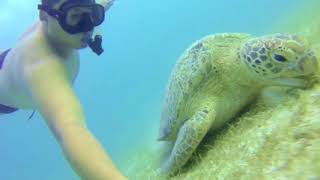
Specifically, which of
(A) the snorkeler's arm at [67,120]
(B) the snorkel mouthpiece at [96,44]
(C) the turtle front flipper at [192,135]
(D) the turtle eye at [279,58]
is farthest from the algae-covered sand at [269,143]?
(B) the snorkel mouthpiece at [96,44]

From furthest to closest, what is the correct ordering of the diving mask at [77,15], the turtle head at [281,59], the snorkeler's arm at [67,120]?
the turtle head at [281,59], the diving mask at [77,15], the snorkeler's arm at [67,120]

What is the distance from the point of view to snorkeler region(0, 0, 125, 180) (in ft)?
7.16

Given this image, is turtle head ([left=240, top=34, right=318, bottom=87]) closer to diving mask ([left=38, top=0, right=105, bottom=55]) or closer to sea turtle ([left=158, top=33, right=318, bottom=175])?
sea turtle ([left=158, top=33, right=318, bottom=175])

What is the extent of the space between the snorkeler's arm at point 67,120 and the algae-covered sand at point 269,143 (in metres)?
0.77

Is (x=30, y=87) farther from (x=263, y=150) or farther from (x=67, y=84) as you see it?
(x=263, y=150)

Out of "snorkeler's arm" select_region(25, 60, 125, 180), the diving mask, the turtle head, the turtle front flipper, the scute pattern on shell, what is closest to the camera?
"snorkeler's arm" select_region(25, 60, 125, 180)

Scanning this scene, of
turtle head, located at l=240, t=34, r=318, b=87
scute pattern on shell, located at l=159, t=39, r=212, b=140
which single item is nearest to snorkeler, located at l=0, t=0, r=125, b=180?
scute pattern on shell, located at l=159, t=39, r=212, b=140

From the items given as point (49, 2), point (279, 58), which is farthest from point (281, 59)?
point (49, 2)

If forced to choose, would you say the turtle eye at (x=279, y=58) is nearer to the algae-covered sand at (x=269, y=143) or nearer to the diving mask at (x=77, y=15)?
the algae-covered sand at (x=269, y=143)

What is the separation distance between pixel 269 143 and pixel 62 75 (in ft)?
4.43

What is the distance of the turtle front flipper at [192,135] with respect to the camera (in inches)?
145

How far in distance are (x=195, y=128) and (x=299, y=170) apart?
5.89 feet

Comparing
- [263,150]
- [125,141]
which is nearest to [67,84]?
[263,150]

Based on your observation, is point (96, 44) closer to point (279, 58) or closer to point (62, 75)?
point (62, 75)
